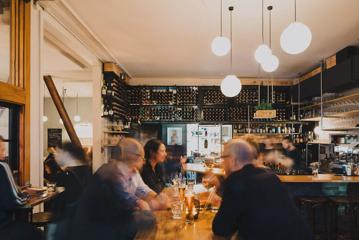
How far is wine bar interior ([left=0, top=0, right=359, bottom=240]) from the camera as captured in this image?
2215mm

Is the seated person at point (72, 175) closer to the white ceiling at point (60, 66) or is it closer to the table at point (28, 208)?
the table at point (28, 208)

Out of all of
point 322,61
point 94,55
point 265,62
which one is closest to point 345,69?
point 322,61

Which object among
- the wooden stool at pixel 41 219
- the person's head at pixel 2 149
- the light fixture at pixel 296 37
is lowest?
the wooden stool at pixel 41 219

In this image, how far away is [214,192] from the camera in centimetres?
292

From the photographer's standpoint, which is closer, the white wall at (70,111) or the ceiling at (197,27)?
the ceiling at (197,27)

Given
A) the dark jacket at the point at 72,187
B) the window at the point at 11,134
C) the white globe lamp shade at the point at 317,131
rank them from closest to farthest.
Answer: the dark jacket at the point at 72,187, the window at the point at 11,134, the white globe lamp shade at the point at 317,131

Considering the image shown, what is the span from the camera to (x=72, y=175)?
143 inches

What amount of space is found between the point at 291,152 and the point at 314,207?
4.11m

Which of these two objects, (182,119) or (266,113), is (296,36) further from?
(182,119)

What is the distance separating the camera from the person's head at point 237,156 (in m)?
2.39

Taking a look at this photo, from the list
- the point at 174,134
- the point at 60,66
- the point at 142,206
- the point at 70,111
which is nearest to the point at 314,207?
the point at 142,206

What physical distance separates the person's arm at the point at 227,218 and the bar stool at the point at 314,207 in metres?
3.13

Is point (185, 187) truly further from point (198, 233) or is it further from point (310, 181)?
point (310, 181)

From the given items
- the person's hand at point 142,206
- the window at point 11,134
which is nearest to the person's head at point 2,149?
the window at point 11,134
